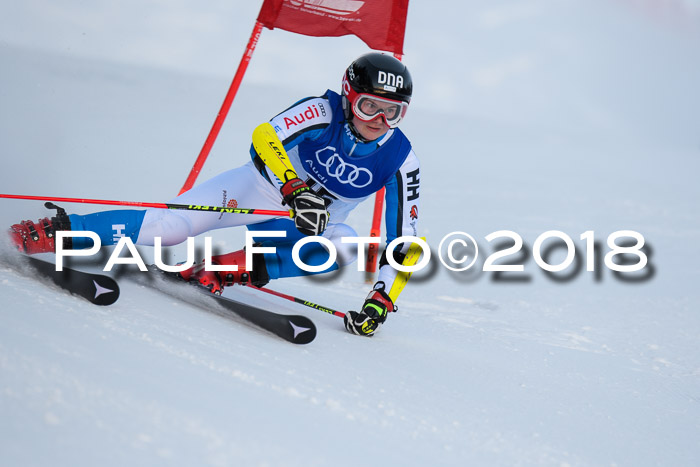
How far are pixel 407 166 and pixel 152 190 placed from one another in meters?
3.55

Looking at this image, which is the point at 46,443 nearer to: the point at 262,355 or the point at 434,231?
the point at 262,355

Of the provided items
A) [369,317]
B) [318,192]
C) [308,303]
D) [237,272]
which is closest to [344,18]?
[318,192]

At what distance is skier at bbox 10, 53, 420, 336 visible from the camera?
108 inches

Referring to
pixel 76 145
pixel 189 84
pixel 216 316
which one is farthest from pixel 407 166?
pixel 189 84

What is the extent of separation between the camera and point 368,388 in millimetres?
2203

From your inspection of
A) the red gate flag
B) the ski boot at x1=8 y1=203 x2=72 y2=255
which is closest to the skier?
the ski boot at x1=8 y1=203 x2=72 y2=255

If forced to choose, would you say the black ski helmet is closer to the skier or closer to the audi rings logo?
the skier

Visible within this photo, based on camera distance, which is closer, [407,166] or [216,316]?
[216,316]

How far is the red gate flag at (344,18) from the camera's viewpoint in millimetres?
4312

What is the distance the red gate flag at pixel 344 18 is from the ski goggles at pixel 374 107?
1.55 metres

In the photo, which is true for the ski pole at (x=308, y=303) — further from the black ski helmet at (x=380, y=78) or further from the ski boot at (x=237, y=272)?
the black ski helmet at (x=380, y=78)

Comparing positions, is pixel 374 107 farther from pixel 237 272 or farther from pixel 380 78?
pixel 237 272

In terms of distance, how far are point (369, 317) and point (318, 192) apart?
2.12 ft

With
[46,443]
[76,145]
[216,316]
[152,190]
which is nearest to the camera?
[46,443]
